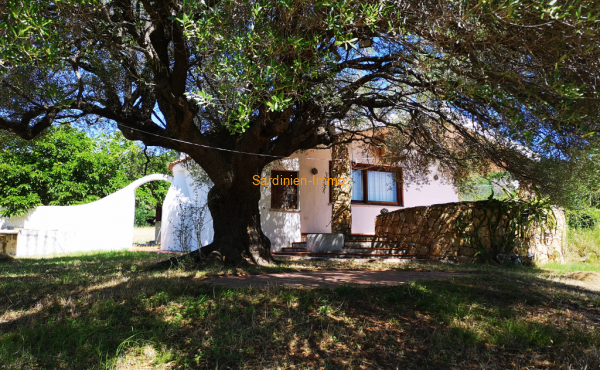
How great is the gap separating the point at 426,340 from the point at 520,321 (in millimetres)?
1209

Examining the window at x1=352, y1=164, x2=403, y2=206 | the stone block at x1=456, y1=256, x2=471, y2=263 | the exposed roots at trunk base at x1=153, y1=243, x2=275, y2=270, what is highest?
the window at x1=352, y1=164, x2=403, y2=206

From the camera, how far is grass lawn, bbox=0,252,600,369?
3.79 meters

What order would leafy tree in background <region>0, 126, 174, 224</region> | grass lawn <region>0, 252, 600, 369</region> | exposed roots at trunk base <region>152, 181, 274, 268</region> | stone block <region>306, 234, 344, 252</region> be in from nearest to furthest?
grass lawn <region>0, 252, 600, 369</region>
exposed roots at trunk base <region>152, 181, 274, 268</region>
stone block <region>306, 234, 344, 252</region>
leafy tree in background <region>0, 126, 174, 224</region>

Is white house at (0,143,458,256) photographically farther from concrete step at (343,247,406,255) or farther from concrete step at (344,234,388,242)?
concrete step at (343,247,406,255)

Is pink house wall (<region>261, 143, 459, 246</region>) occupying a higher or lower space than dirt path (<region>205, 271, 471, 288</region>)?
higher

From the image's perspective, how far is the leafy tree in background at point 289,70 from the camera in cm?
451

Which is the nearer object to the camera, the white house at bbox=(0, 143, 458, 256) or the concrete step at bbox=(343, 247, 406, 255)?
the concrete step at bbox=(343, 247, 406, 255)

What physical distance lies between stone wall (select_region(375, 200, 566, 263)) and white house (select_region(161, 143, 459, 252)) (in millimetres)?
1656

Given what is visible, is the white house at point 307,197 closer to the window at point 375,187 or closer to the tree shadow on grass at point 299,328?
the window at point 375,187

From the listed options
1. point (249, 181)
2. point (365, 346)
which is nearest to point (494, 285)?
point (365, 346)

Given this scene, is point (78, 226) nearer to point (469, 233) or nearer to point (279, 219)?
point (279, 219)

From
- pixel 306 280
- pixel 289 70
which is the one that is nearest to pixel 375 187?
pixel 306 280

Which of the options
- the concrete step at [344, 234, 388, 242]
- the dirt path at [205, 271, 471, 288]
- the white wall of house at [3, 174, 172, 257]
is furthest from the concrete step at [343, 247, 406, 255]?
the white wall of house at [3, 174, 172, 257]

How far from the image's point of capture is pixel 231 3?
16.2ft
